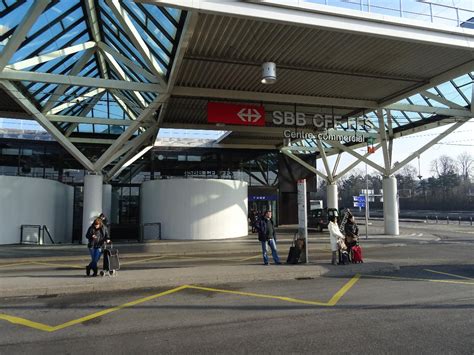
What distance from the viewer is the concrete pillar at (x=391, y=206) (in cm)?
2469

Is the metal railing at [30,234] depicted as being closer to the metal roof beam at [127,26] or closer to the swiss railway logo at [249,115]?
the metal roof beam at [127,26]

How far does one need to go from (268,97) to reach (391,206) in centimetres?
1178

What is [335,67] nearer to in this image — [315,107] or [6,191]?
[315,107]

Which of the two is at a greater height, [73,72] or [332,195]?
[73,72]

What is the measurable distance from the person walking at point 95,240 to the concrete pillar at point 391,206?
64.6 feet

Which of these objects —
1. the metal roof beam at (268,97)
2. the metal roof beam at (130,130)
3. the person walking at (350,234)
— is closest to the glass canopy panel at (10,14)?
the metal roof beam at (130,130)

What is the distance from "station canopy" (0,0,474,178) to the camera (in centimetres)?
1152

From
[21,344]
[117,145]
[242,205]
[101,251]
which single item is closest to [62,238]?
[117,145]

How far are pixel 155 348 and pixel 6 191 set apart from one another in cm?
1759

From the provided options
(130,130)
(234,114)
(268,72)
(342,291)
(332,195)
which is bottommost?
(342,291)

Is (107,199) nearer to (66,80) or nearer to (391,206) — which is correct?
(66,80)

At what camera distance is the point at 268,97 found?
18.6 m

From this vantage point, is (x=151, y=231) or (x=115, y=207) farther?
(x=115, y=207)

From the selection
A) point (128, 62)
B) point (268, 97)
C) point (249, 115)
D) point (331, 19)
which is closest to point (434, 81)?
point (268, 97)
